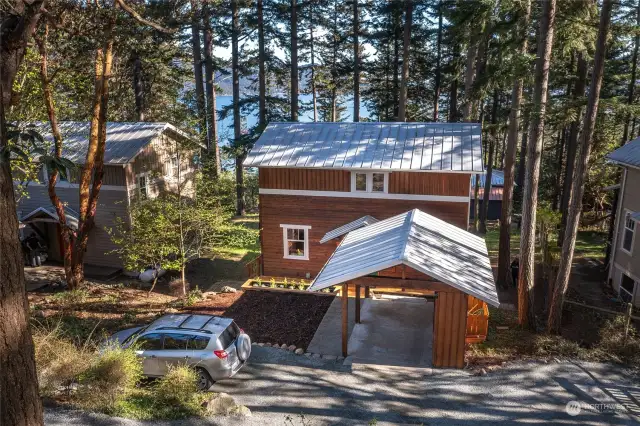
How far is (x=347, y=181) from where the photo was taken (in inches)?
753

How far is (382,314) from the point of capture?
16.0 meters

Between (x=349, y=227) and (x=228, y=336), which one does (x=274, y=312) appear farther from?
(x=228, y=336)

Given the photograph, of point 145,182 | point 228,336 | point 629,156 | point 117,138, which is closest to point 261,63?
point 117,138

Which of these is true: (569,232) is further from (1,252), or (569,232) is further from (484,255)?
(1,252)

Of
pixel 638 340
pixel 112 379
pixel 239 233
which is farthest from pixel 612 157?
pixel 112 379

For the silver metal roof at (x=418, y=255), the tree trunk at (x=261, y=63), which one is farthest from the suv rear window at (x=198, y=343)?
the tree trunk at (x=261, y=63)

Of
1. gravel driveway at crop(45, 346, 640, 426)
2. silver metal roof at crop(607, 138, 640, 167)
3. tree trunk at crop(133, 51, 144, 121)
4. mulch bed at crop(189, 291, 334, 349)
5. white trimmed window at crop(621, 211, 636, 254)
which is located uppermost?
tree trunk at crop(133, 51, 144, 121)

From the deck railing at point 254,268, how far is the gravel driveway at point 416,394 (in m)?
7.49

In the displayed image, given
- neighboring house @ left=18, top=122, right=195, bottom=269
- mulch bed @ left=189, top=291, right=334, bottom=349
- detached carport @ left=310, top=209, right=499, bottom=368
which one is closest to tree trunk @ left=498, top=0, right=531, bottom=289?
detached carport @ left=310, top=209, right=499, bottom=368

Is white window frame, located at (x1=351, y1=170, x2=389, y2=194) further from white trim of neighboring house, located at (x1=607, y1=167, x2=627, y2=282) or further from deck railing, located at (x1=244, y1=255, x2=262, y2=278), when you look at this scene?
white trim of neighboring house, located at (x1=607, y1=167, x2=627, y2=282)

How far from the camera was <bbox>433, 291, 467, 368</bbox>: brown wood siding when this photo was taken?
12.0m

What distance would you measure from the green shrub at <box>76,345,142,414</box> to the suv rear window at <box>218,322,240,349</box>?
2165mm

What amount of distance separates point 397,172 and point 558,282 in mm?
6977

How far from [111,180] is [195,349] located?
44.2 feet
